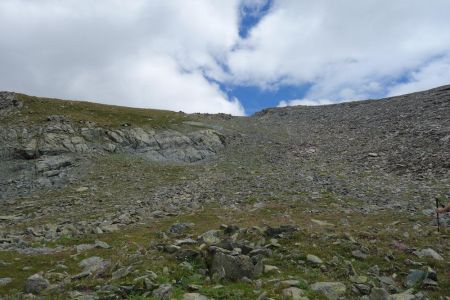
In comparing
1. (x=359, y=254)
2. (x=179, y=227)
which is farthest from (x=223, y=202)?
(x=359, y=254)

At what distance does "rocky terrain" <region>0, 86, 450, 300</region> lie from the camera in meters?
13.6

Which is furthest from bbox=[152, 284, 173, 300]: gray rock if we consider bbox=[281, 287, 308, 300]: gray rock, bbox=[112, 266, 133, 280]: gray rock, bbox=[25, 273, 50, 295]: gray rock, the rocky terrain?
bbox=[25, 273, 50, 295]: gray rock

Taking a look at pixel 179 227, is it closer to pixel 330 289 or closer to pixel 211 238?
pixel 211 238

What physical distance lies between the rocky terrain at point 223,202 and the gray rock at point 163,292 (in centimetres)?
6

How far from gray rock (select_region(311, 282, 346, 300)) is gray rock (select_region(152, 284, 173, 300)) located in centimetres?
416

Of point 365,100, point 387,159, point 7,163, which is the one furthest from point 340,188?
point 365,100

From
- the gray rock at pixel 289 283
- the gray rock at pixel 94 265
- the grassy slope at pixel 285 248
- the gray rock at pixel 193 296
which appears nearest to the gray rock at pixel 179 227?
the grassy slope at pixel 285 248

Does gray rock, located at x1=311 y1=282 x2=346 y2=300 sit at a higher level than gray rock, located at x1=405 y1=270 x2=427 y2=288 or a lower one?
lower

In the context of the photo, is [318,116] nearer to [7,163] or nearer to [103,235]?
[7,163]

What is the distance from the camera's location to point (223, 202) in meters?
29.0

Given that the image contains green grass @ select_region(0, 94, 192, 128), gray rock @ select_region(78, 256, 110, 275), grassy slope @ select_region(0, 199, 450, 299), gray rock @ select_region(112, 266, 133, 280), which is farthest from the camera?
green grass @ select_region(0, 94, 192, 128)

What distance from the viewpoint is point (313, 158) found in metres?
43.8

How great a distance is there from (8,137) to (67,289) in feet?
118

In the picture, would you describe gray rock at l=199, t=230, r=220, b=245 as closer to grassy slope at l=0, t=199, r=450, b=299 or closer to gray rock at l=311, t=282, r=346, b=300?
grassy slope at l=0, t=199, r=450, b=299
